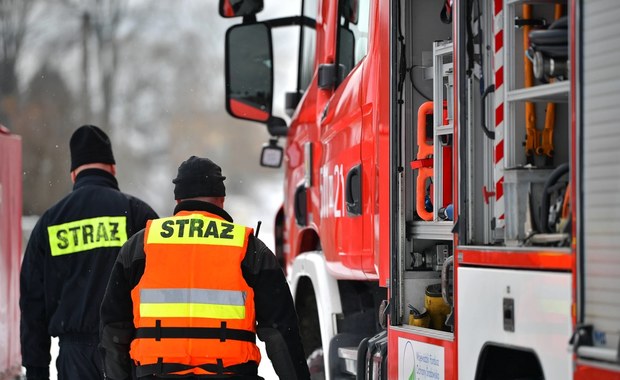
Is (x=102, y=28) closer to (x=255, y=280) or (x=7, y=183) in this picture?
(x=7, y=183)

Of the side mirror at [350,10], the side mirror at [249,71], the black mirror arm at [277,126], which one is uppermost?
the side mirror at [350,10]

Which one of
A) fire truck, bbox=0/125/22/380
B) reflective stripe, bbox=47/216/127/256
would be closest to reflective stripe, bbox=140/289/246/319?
reflective stripe, bbox=47/216/127/256

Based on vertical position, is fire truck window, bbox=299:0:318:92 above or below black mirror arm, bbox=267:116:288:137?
above

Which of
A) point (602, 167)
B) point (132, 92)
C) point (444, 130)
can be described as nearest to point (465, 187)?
point (444, 130)

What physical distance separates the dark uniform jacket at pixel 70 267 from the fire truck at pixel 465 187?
1091 millimetres

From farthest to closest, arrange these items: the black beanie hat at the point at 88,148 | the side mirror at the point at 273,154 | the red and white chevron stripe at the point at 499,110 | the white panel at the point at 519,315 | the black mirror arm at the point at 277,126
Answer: the side mirror at the point at 273,154
the black mirror arm at the point at 277,126
the black beanie hat at the point at 88,148
the red and white chevron stripe at the point at 499,110
the white panel at the point at 519,315

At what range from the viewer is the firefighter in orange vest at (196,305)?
4.45m

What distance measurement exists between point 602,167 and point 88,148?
386 cm

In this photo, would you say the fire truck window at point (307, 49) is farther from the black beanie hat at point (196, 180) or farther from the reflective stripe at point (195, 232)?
the reflective stripe at point (195, 232)

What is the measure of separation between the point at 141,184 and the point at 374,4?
35.6 metres

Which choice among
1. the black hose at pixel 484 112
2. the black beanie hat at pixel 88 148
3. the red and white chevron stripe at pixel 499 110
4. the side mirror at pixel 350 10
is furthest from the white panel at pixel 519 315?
the black beanie hat at pixel 88 148

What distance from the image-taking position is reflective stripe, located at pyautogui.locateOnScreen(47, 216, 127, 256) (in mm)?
6020

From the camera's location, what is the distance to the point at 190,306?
4.46 metres

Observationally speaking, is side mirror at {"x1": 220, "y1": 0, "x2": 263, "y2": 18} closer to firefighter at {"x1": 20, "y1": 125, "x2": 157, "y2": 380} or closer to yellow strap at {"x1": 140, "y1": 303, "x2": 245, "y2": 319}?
firefighter at {"x1": 20, "y1": 125, "x2": 157, "y2": 380}
